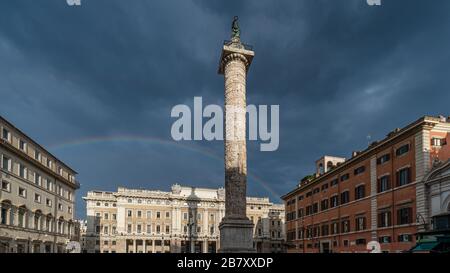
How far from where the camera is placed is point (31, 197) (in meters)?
49.7

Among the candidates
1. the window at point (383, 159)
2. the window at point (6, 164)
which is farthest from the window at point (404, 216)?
the window at point (6, 164)

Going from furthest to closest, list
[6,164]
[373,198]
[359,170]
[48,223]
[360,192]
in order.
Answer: [48,223] < [359,170] < [360,192] < [6,164] < [373,198]

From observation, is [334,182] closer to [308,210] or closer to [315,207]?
[315,207]

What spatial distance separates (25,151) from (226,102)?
29893mm

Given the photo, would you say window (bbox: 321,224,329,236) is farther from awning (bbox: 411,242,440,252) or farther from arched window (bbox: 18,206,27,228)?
arched window (bbox: 18,206,27,228)

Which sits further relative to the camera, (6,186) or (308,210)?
(308,210)

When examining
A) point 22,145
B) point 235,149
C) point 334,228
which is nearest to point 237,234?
point 235,149

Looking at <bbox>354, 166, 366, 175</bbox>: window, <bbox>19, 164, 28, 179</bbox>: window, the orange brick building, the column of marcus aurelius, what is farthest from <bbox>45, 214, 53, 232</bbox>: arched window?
<bbox>354, 166, 366, 175</bbox>: window

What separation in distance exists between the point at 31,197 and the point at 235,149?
32336 mm

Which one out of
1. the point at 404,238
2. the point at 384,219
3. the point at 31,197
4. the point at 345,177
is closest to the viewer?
the point at 404,238
